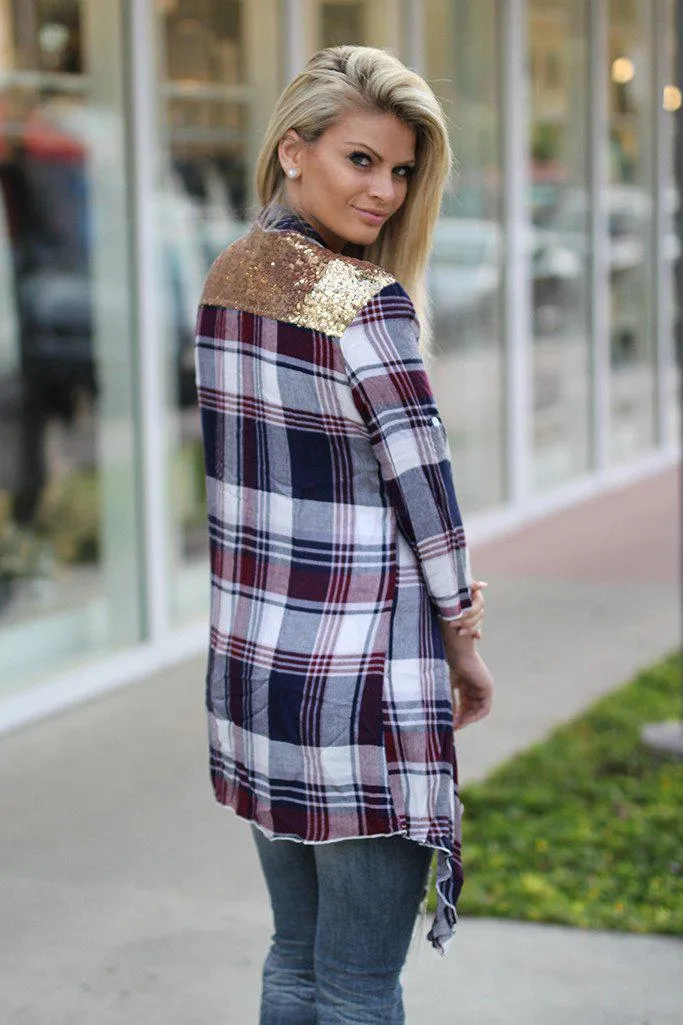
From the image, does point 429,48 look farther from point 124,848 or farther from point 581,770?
point 124,848

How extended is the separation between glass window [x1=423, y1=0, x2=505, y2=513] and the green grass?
3.75m

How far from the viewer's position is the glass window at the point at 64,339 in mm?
6223

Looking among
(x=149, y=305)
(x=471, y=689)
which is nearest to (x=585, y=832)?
(x=471, y=689)

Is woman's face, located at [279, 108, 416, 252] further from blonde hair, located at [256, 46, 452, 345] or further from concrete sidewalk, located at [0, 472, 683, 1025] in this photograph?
concrete sidewalk, located at [0, 472, 683, 1025]

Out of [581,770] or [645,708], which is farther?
[645,708]

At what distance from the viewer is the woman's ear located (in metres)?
2.34

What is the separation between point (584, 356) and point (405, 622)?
9.04m

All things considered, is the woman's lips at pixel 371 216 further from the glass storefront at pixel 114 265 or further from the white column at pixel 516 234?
the white column at pixel 516 234

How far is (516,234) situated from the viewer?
31.7 ft

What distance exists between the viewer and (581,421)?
10992 millimetres

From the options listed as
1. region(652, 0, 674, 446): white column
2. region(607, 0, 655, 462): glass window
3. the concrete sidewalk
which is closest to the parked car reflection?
region(607, 0, 655, 462): glass window

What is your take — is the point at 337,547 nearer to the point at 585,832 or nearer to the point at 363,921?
the point at 363,921

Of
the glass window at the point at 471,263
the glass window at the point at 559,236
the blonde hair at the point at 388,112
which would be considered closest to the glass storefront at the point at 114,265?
the glass window at the point at 471,263

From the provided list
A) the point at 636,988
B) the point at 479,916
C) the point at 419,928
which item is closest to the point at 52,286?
the point at 479,916
